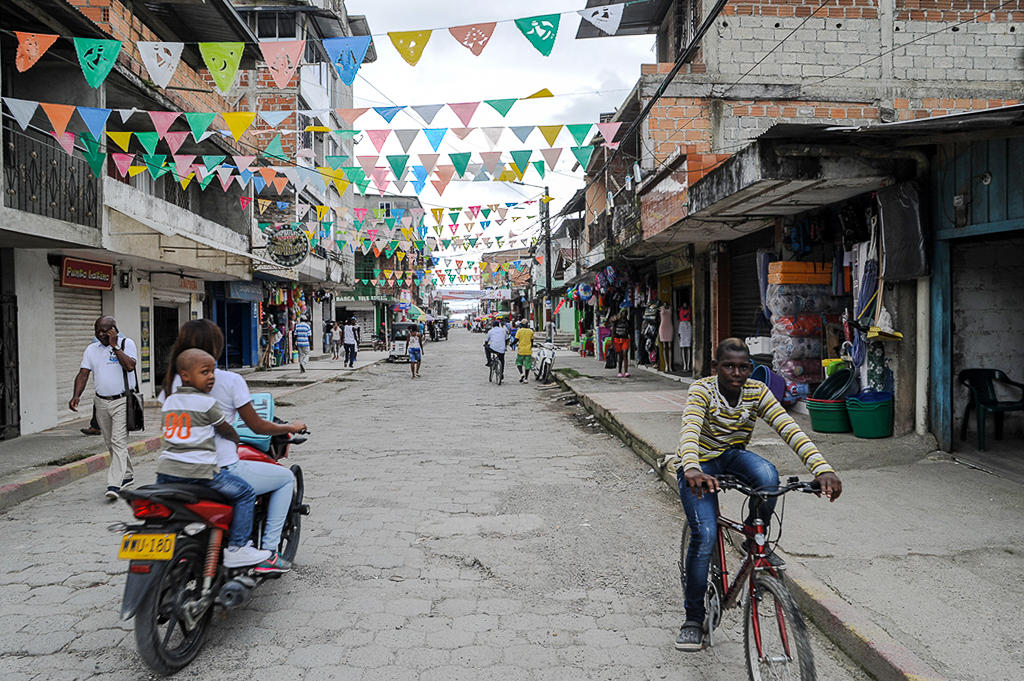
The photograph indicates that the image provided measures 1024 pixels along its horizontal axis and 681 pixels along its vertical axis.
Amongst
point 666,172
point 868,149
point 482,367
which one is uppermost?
point 666,172

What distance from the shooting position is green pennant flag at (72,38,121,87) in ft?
24.6

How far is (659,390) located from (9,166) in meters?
12.1

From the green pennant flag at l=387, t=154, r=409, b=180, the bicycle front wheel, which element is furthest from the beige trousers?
the green pennant flag at l=387, t=154, r=409, b=180

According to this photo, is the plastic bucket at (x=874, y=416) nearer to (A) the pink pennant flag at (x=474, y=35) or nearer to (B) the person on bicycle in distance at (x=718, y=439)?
(B) the person on bicycle in distance at (x=718, y=439)

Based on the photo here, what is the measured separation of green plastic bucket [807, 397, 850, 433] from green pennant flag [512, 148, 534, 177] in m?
5.96

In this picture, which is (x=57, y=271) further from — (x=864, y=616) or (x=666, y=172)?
(x=864, y=616)

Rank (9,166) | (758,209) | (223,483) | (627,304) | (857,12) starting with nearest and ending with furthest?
(223,483) → (9,166) → (758,209) → (857,12) → (627,304)

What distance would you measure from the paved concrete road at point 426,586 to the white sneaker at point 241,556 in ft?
1.36

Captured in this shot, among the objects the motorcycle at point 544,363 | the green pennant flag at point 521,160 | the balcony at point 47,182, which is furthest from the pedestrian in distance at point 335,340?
the green pennant flag at point 521,160

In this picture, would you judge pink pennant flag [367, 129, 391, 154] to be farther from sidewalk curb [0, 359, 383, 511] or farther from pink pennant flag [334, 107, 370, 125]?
sidewalk curb [0, 359, 383, 511]

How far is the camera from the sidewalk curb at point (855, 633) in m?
3.08

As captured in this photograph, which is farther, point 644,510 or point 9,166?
point 9,166

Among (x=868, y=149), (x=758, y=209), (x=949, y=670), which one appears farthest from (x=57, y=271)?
(x=949, y=670)

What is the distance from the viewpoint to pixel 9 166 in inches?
357
